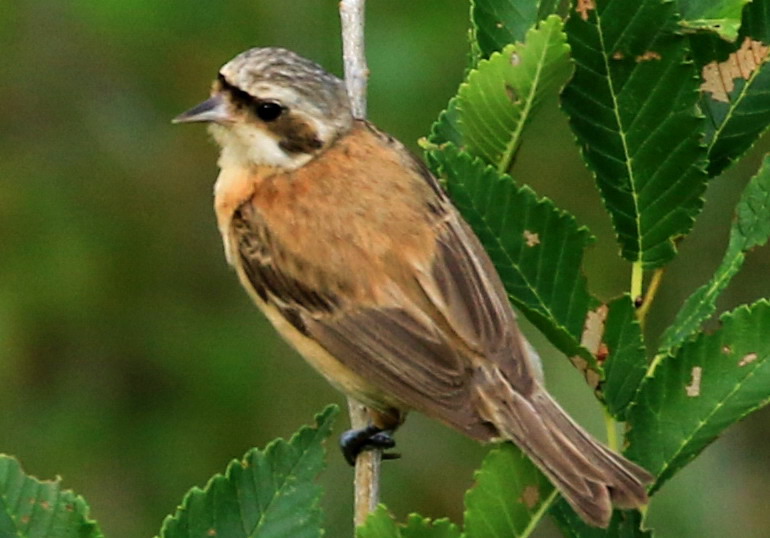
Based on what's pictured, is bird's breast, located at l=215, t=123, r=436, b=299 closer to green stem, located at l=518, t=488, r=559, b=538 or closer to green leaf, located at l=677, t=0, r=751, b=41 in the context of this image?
green leaf, located at l=677, t=0, r=751, b=41

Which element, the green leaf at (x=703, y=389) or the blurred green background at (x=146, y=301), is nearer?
the green leaf at (x=703, y=389)

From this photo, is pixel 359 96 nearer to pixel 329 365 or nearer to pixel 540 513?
pixel 329 365

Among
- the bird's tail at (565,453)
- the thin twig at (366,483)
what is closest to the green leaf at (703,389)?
the bird's tail at (565,453)

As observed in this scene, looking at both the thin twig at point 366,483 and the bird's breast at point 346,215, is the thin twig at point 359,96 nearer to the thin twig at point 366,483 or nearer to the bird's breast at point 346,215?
the thin twig at point 366,483

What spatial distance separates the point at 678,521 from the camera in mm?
6504

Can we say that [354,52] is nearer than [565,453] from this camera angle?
No

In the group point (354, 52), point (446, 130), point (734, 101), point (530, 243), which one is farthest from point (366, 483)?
point (734, 101)

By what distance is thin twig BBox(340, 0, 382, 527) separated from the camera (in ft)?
13.3

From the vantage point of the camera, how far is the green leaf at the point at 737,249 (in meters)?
3.10

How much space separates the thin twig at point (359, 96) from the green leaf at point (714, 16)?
141 cm

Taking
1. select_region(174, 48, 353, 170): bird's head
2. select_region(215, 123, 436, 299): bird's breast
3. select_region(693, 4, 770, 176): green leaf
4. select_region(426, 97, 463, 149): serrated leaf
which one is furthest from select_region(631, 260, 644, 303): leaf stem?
select_region(174, 48, 353, 170): bird's head

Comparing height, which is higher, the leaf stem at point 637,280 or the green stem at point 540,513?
the leaf stem at point 637,280

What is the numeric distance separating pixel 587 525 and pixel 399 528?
50 centimetres

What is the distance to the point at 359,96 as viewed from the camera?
4805mm
